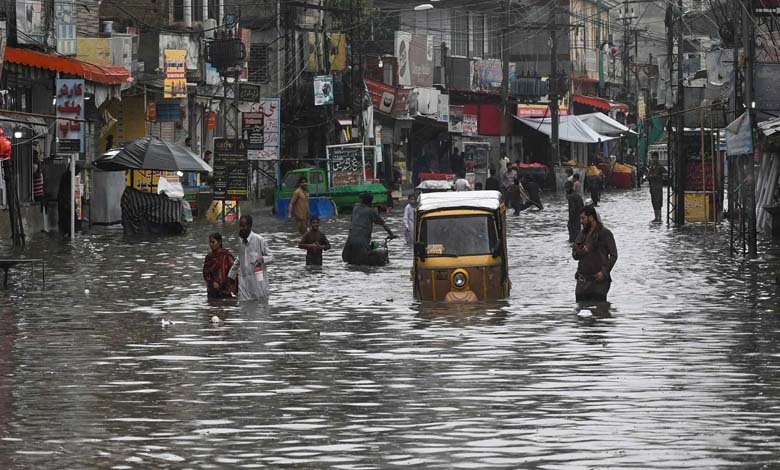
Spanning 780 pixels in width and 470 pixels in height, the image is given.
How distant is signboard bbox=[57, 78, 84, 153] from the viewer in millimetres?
35562

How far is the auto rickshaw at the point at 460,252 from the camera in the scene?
21844mm

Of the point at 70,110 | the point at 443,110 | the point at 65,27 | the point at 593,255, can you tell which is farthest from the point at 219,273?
the point at 443,110

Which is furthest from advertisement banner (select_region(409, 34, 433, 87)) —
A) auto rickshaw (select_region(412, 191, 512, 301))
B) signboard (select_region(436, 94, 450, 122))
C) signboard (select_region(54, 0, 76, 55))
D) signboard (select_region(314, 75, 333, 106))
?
auto rickshaw (select_region(412, 191, 512, 301))

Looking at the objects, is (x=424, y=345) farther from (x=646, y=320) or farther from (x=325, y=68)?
(x=325, y=68)

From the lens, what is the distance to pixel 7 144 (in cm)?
2642

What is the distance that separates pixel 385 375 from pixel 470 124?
63.0 m

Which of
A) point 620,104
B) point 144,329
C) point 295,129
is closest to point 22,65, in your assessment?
point 144,329

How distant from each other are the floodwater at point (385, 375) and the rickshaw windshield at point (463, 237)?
0.83 metres

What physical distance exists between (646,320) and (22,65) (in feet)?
66.5

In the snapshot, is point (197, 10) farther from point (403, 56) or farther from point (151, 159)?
point (403, 56)

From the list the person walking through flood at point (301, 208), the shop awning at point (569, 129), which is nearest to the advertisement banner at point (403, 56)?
the shop awning at point (569, 129)

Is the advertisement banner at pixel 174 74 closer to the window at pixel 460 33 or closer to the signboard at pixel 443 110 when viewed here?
the signboard at pixel 443 110

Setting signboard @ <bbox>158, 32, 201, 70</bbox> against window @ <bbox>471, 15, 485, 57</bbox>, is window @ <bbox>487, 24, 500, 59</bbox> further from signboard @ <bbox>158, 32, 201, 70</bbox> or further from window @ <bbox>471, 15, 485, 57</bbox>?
signboard @ <bbox>158, 32, 201, 70</bbox>

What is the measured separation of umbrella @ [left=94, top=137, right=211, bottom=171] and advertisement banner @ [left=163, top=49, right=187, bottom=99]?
6.96 metres
